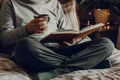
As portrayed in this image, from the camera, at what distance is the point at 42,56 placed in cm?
150

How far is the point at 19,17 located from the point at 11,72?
47 centimetres

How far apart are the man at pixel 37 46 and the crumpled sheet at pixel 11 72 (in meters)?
0.05

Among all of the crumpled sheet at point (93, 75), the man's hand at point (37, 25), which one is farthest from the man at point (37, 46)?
the crumpled sheet at point (93, 75)

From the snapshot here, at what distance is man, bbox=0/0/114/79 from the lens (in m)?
1.50

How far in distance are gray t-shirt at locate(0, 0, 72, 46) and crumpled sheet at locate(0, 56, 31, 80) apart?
0.17 m

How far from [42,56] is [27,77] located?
148 mm

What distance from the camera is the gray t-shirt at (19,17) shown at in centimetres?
168

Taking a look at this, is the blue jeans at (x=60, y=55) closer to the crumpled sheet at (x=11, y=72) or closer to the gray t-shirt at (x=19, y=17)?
the crumpled sheet at (x=11, y=72)

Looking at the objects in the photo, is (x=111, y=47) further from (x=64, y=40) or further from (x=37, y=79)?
(x=37, y=79)

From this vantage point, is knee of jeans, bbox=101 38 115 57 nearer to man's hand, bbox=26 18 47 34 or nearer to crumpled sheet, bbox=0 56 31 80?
man's hand, bbox=26 18 47 34

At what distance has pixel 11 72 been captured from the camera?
4.74ft

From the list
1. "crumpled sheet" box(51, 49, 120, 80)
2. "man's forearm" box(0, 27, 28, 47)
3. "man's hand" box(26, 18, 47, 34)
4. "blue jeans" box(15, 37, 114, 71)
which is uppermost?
"man's hand" box(26, 18, 47, 34)

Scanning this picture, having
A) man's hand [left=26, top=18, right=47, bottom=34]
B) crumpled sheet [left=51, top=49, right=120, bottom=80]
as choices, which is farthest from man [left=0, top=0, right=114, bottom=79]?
crumpled sheet [left=51, top=49, right=120, bottom=80]

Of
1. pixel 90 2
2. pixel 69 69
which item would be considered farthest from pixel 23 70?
pixel 90 2
